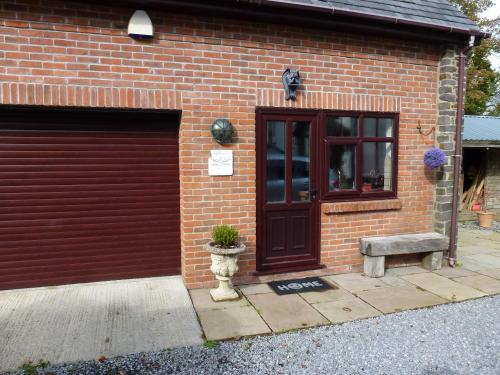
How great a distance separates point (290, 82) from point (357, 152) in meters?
1.51

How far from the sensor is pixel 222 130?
4.70 metres

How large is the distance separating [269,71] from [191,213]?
2.15 m

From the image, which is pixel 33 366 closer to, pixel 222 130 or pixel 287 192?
pixel 222 130

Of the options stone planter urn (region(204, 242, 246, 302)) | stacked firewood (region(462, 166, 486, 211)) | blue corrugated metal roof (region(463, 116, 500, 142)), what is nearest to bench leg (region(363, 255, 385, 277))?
stone planter urn (region(204, 242, 246, 302))

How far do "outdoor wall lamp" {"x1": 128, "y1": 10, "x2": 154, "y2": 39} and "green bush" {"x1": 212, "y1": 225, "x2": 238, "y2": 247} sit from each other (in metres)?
2.45

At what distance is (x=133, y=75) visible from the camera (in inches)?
177

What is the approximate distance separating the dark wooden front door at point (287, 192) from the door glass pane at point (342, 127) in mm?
255

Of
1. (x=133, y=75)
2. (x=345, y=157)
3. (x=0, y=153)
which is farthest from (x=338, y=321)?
(x=0, y=153)

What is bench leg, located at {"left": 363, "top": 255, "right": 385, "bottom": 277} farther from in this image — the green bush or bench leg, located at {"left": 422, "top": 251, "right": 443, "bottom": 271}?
the green bush

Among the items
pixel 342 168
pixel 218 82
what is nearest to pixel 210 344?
pixel 218 82

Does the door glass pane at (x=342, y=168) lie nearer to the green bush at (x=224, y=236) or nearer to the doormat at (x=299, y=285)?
the doormat at (x=299, y=285)

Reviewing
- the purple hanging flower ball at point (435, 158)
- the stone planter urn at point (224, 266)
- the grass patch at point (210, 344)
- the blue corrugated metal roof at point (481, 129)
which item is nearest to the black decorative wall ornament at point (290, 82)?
the stone planter urn at point (224, 266)

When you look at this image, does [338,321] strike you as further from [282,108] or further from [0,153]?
[0,153]

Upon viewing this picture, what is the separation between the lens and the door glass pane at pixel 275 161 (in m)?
5.20
